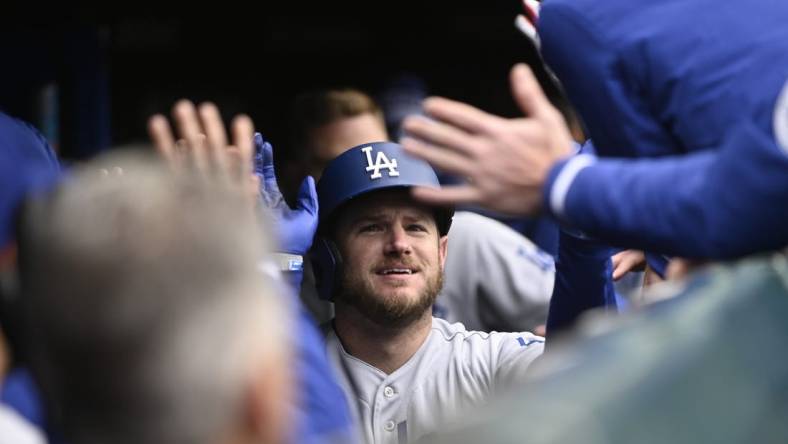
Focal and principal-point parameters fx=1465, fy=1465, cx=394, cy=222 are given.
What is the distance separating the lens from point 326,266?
11.2 ft

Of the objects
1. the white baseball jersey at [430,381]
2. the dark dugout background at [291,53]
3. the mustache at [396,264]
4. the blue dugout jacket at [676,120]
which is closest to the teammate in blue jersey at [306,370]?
the blue dugout jacket at [676,120]

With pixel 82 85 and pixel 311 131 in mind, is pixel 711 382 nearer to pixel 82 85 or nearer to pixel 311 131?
pixel 311 131

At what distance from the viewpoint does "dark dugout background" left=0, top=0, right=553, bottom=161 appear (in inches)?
286

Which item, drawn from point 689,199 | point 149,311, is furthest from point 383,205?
point 149,311

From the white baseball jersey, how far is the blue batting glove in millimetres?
379

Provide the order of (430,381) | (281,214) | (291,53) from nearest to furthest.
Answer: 1. (281,214)
2. (430,381)
3. (291,53)

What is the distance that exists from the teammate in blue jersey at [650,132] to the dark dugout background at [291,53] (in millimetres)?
4675

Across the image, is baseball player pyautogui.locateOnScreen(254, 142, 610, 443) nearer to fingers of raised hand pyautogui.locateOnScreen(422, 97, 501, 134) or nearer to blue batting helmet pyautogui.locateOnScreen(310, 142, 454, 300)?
blue batting helmet pyautogui.locateOnScreen(310, 142, 454, 300)

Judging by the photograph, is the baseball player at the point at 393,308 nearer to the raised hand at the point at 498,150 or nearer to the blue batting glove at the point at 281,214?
the blue batting glove at the point at 281,214

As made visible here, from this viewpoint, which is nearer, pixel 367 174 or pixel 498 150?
pixel 498 150

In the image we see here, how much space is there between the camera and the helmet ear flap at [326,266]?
338cm

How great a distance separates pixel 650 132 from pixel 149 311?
3.57ft

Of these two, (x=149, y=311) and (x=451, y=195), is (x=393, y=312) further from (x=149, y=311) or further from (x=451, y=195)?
(x=149, y=311)

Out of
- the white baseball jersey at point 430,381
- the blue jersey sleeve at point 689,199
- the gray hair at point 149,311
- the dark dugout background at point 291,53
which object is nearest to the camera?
the gray hair at point 149,311
